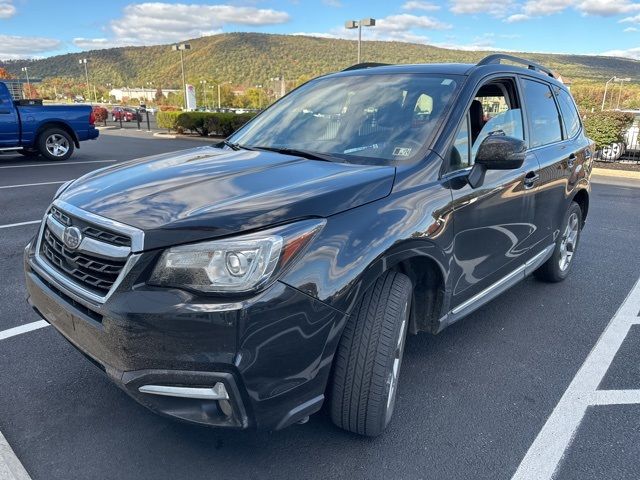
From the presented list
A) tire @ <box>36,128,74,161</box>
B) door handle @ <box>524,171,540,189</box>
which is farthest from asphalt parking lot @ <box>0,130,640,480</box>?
tire @ <box>36,128,74,161</box>

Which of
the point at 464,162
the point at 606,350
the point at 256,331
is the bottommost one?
the point at 606,350

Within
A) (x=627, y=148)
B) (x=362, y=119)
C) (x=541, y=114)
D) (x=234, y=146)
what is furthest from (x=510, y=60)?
(x=627, y=148)

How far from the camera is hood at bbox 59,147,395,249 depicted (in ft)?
6.45

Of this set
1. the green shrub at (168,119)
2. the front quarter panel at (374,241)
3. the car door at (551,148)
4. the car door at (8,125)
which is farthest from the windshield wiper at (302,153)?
the green shrub at (168,119)

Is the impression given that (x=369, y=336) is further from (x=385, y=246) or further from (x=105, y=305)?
(x=105, y=305)

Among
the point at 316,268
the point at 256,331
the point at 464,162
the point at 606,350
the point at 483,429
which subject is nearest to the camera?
the point at 256,331

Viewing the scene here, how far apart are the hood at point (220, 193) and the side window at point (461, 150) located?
1.63 ft

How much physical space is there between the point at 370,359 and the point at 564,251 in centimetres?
326

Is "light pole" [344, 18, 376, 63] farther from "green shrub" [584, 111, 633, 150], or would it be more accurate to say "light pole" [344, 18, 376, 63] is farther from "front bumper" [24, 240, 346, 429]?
"front bumper" [24, 240, 346, 429]

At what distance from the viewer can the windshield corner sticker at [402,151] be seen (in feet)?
8.88

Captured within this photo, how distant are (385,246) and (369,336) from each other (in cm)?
40

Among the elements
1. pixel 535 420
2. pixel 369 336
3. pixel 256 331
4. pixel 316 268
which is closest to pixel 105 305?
pixel 256 331

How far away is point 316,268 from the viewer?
1.99 metres

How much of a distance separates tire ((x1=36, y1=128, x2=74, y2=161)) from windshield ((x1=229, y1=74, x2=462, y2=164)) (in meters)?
11.2
